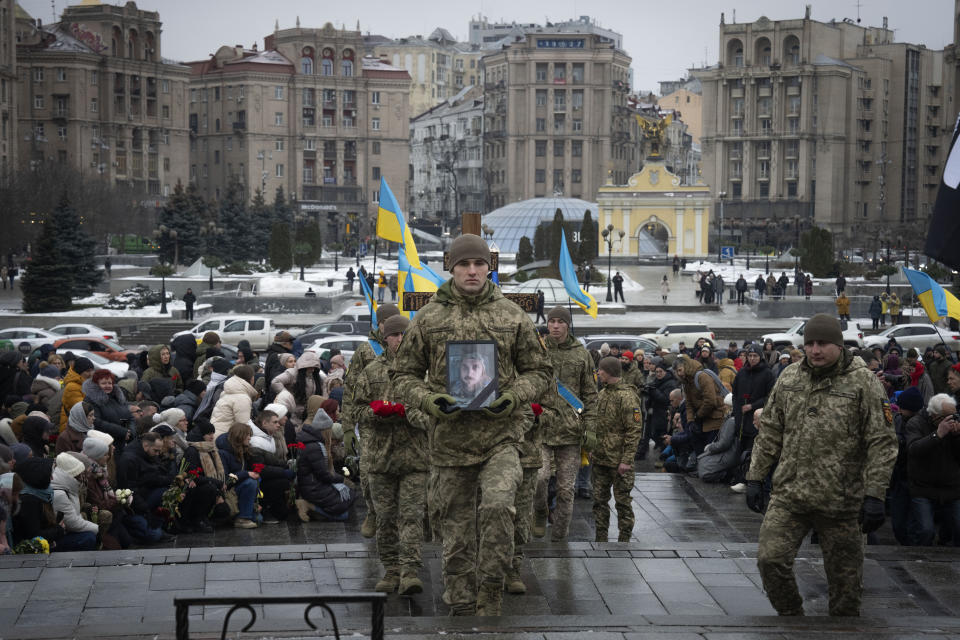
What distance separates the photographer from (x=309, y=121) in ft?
363

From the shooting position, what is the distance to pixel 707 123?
4409 inches

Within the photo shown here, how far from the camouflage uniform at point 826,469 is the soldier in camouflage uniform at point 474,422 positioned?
1363 mm

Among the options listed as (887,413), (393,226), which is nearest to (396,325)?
(887,413)

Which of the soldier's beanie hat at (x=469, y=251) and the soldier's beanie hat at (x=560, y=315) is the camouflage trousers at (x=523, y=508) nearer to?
the soldier's beanie hat at (x=469, y=251)

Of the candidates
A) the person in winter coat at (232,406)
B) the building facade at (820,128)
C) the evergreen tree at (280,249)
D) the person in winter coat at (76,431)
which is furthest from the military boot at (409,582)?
the building facade at (820,128)

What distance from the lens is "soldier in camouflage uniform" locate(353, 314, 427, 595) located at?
7.42m

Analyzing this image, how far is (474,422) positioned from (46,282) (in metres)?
39.4

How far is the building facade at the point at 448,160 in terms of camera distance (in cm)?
12912

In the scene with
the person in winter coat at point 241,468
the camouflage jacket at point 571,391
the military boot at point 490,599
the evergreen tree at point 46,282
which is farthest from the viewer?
the evergreen tree at point 46,282

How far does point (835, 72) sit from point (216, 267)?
68090 millimetres

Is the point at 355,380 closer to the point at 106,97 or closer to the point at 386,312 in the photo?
the point at 386,312

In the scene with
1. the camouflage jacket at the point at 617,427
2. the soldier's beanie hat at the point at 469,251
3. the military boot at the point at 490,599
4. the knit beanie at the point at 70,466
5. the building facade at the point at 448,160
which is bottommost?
the military boot at the point at 490,599

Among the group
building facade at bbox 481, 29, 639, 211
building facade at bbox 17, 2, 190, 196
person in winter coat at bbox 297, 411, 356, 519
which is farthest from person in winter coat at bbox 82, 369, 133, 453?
building facade at bbox 481, 29, 639, 211

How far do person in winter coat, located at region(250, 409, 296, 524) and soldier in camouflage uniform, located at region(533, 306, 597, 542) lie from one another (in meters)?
2.33
